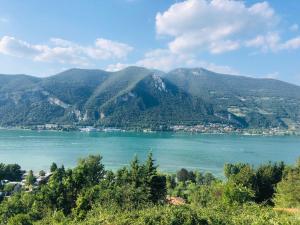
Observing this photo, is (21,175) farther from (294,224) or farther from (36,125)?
(36,125)

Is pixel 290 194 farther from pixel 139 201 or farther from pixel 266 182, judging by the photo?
pixel 139 201

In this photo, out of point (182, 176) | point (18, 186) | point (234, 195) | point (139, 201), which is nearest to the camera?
point (139, 201)

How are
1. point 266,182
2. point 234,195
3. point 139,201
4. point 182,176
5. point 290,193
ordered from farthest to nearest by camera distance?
1. point 182,176
2. point 266,182
3. point 290,193
4. point 234,195
5. point 139,201

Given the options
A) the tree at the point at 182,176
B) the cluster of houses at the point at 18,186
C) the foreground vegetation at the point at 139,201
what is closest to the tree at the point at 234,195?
the foreground vegetation at the point at 139,201

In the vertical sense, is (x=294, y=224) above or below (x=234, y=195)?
above

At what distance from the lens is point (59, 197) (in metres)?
24.4

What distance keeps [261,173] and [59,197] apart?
1963cm

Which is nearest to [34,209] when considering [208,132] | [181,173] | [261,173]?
[261,173]

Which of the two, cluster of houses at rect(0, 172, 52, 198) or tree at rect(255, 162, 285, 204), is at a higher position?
tree at rect(255, 162, 285, 204)

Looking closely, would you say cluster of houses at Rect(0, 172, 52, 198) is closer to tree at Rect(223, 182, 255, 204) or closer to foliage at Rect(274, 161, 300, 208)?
tree at Rect(223, 182, 255, 204)

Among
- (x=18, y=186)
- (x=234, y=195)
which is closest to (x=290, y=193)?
(x=234, y=195)

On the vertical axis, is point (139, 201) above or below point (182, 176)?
above

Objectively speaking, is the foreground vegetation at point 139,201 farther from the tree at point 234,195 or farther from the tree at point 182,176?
the tree at point 182,176

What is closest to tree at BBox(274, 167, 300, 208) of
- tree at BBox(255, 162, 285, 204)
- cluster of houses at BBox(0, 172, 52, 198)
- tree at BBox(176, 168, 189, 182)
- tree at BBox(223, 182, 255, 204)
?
tree at BBox(223, 182, 255, 204)
